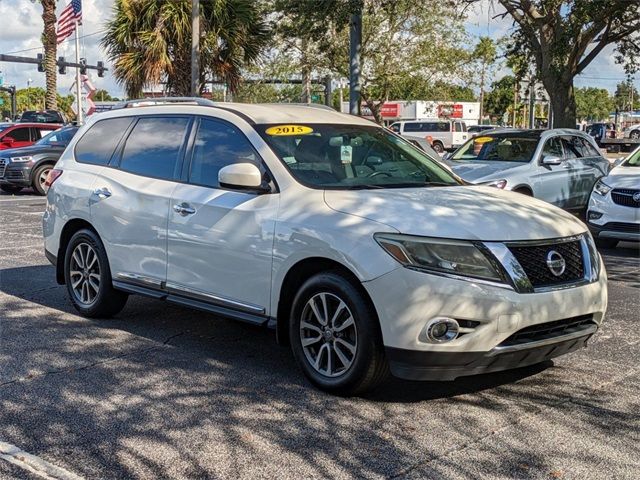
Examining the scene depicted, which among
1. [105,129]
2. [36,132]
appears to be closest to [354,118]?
[105,129]

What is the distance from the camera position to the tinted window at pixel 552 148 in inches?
494

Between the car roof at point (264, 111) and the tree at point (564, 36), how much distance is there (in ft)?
33.1

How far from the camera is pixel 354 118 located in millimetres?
6371

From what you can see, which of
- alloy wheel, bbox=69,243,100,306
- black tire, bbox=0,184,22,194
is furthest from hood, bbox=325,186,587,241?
black tire, bbox=0,184,22,194

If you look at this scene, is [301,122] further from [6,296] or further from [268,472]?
[6,296]

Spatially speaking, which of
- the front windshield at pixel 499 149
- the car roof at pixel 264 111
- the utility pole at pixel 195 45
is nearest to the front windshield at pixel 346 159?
the car roof at pixel 264 111

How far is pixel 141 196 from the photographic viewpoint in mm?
6203

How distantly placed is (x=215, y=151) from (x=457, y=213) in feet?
→ 6.59

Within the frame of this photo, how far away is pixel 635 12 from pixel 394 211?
44.6ft

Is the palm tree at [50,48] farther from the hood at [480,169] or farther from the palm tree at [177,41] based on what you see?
the hood at [480,169]

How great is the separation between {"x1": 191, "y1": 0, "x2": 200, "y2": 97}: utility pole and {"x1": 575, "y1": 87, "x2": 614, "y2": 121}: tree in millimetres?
87887

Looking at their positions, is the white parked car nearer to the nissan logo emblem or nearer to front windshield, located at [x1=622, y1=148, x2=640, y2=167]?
front windshield, located at [x1=622, y1=148, x2=640, y2=167]

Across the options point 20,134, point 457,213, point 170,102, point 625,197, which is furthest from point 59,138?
point 457,213

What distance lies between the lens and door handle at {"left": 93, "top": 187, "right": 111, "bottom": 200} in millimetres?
6539
